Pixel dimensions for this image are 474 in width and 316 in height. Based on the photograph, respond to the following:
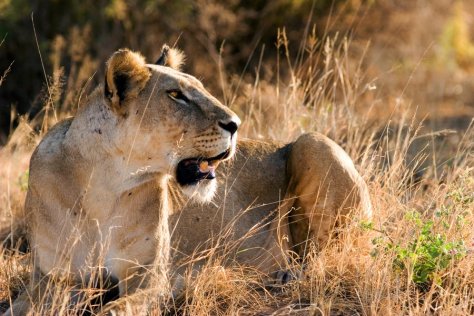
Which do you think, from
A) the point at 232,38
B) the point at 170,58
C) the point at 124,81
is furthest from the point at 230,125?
the point at 232,38

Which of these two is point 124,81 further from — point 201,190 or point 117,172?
point 201,190

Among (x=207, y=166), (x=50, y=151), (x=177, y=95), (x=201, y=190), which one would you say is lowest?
(x=201, y=190)

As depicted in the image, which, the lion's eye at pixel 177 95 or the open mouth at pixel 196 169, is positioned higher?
the lion's eye at pixel 177 95

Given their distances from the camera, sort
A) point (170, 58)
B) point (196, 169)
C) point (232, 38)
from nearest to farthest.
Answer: point (196, 169) < point (170, 58) < point (232, 38)

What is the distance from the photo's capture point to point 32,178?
465 cm

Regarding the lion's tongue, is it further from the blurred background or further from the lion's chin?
the blurred background

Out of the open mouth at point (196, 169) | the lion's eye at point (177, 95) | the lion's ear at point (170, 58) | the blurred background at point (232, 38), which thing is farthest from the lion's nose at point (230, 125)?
the blurred background at point (232, 38)

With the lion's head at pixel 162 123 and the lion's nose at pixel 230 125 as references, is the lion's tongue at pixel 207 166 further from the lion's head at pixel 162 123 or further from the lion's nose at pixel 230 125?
the lion's nose at pixel 230 125

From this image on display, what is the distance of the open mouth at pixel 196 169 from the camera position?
4.62 m

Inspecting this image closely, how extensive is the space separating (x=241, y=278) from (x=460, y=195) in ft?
4.08

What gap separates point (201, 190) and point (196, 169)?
113mm

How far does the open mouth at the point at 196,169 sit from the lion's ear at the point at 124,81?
1.31ft

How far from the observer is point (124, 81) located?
181 inches

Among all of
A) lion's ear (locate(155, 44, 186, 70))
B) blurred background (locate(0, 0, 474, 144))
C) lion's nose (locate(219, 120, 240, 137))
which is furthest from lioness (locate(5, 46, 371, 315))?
blurred background (locate(0, 0, 474, 144))
